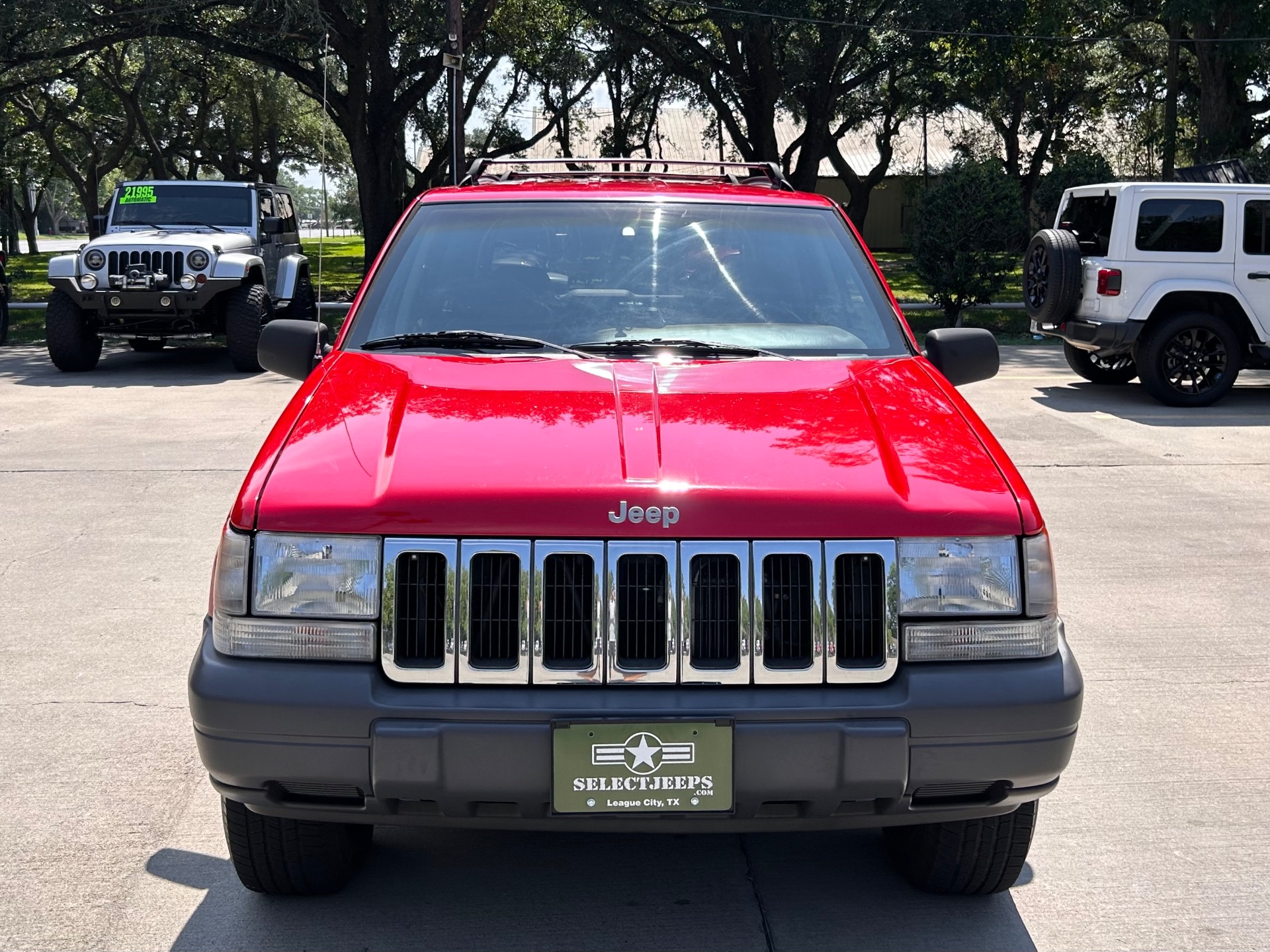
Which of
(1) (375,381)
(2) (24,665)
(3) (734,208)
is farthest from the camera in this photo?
(2) (24,665)

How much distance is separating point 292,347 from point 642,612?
194 centimetres

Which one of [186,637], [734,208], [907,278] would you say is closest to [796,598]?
[734,208]

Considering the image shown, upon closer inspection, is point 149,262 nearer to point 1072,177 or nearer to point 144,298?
point 144,298

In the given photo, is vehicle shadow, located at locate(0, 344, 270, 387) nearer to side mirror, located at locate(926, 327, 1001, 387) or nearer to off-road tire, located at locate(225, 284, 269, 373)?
off-road tire, located at locate(225, 284, 269, 373)

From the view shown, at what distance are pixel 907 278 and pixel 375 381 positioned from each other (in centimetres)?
3003

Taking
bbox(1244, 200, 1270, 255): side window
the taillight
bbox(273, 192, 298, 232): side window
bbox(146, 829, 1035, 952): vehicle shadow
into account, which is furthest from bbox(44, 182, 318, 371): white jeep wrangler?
bbox(146, 829, 1035, 952): vehicle shadow

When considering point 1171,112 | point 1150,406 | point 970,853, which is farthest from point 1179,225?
point 1171,112

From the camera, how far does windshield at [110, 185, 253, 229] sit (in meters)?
14.8

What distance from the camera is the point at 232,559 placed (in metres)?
2.81

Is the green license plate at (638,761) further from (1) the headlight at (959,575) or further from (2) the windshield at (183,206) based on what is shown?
(2) the windshield at (183,206)

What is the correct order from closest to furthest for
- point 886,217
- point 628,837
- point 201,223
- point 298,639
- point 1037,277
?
point 298,639 → point 628,837 → point 1037,277 → point 201,223 → point 886,217

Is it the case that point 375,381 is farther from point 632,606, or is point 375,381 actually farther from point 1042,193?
point 1042,193

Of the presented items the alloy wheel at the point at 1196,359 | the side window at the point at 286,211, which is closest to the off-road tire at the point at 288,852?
the alloy wheel at the point at 1196,359

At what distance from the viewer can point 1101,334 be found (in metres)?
12.1
